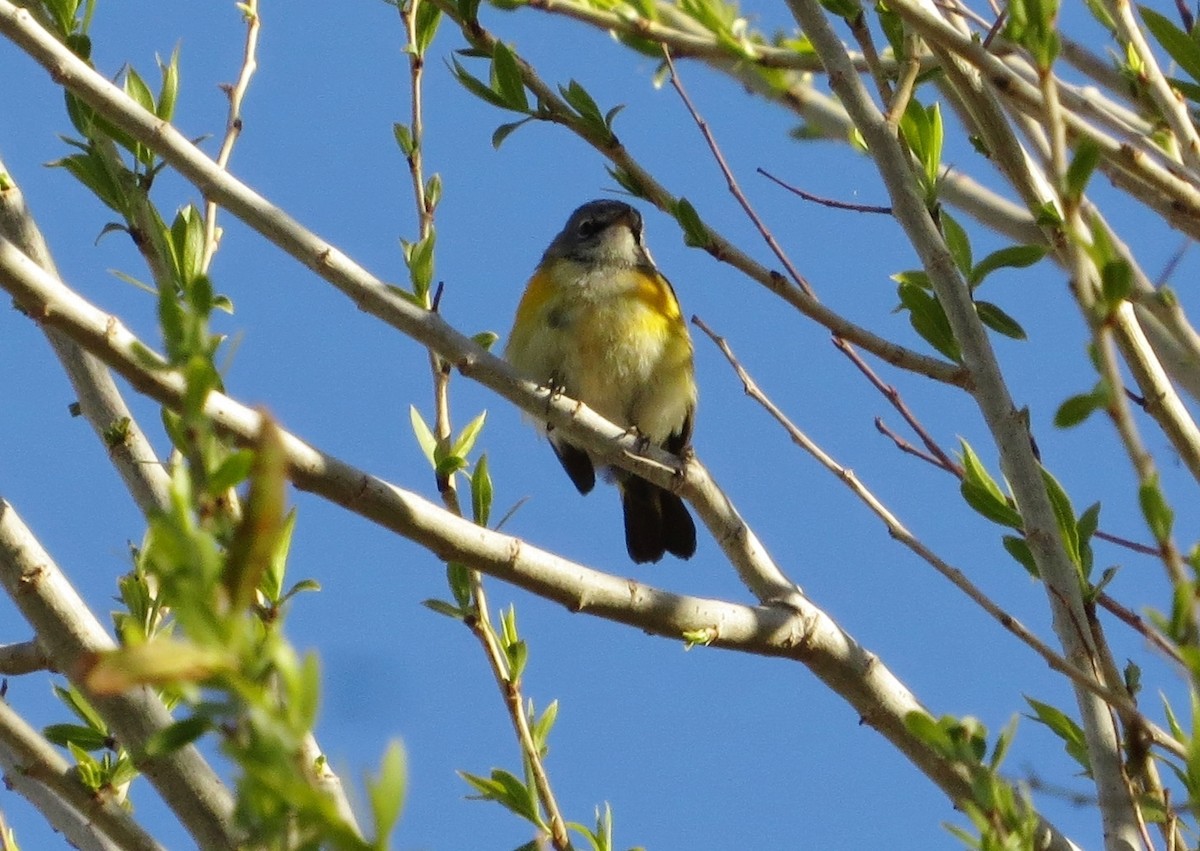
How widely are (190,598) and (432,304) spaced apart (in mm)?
2059

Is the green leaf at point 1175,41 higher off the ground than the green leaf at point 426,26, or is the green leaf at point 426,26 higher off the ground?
the green leaf at point 426,26

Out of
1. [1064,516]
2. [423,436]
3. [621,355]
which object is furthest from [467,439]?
[621,355]

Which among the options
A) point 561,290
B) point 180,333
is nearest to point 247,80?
point 180,333

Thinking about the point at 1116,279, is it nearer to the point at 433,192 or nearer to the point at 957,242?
the point at 957,242

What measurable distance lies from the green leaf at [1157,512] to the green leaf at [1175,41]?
4.75 feet

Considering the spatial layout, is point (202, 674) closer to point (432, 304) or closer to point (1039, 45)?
point (1039, 45)

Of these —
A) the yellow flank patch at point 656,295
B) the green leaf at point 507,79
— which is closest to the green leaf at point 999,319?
the green leaf at point 507,79

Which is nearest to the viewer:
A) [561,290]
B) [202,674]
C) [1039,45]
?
[202,674]

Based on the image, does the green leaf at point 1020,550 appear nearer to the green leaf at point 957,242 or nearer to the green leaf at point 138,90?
the green leaf at point 957,242

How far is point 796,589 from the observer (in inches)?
121

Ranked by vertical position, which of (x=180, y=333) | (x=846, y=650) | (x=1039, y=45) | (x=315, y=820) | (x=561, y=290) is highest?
(x=561, y=290)

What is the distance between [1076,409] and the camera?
1552 millimetres

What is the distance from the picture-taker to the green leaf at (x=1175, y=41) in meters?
2.64

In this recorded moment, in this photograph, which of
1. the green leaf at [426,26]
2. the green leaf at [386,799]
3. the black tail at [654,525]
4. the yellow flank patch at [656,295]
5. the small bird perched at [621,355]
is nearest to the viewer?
the green leaf at [386,799]
